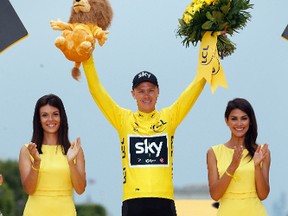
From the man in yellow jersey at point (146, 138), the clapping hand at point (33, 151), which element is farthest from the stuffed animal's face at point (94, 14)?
the clapping hand at point (33, 151)

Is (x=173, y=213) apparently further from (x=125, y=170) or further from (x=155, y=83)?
(x=155, y=83)

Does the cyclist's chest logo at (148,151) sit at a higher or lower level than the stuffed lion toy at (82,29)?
lower

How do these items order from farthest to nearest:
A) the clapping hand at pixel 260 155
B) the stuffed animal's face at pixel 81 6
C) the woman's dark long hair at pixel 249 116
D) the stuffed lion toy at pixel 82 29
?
the stuffed animal's face at pixel 81 6, the stuffed lion toy at pixel 82 29, the woman's dark long hair at pixel 249 116, the clapping hand at pixel 260 155

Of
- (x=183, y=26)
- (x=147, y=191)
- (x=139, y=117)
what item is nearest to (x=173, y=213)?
(x=147, y=191)

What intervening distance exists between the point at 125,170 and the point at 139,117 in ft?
1.39

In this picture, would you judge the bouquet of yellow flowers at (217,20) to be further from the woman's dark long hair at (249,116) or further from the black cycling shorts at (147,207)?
the black cycling shorts at (147,207)

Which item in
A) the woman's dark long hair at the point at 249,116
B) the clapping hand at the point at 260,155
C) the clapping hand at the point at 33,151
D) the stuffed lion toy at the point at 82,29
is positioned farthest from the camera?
the stuffed lion toy at the point at 82,29

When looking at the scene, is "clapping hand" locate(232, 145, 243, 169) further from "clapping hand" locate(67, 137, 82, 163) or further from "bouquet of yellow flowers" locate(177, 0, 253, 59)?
"clapping hand" locate(67, 137, 82, 163)

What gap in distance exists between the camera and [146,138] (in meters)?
6.36

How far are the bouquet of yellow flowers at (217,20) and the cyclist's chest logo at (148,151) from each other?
2.79ft

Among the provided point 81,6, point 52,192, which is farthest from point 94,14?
point 52,192

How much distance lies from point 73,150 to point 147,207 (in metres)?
0.68

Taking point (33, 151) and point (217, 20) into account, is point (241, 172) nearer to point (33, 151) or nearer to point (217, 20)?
point (217, 20)

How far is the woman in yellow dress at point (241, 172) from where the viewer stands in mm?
6215
